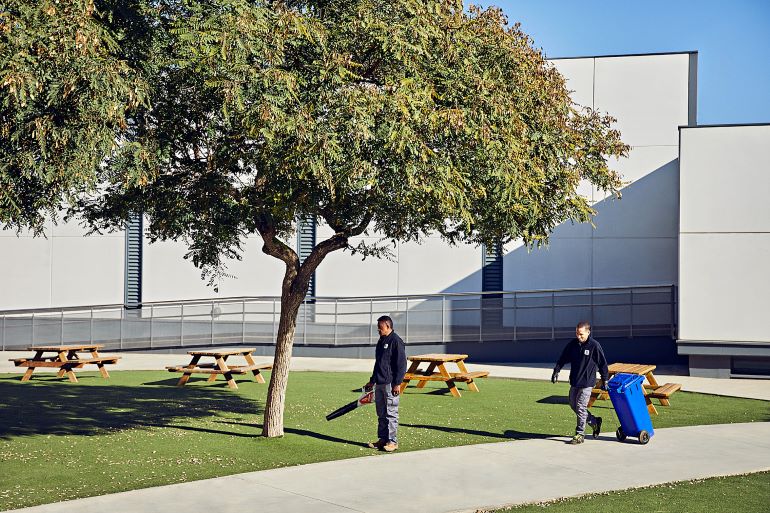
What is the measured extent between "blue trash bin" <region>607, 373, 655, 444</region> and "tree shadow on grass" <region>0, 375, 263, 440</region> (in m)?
6.02

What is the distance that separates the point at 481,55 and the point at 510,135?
1.53 metres

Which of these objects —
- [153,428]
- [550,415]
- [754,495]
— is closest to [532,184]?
[754,495]

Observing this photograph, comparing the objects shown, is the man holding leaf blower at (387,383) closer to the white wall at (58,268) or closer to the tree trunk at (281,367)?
the tree trunk at (281,367)

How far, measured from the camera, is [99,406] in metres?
16.8

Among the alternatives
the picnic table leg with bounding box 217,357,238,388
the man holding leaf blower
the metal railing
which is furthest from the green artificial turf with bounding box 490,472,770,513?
the metal railing

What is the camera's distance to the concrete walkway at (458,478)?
31.1 ft

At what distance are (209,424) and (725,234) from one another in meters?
14.2

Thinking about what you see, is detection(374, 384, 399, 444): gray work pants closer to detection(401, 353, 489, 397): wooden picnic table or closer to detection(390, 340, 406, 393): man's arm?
detection(390, 340, 406, 393): man's arm

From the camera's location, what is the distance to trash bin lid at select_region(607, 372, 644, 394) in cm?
1312

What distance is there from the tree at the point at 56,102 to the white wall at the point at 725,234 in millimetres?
16720

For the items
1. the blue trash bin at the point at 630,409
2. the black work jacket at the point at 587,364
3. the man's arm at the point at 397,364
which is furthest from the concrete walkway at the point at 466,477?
the man's arm at the point at 397,364

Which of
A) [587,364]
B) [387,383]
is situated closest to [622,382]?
[587,364]

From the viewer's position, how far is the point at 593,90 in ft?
106

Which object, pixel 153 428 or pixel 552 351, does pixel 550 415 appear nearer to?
pixel 153 428
